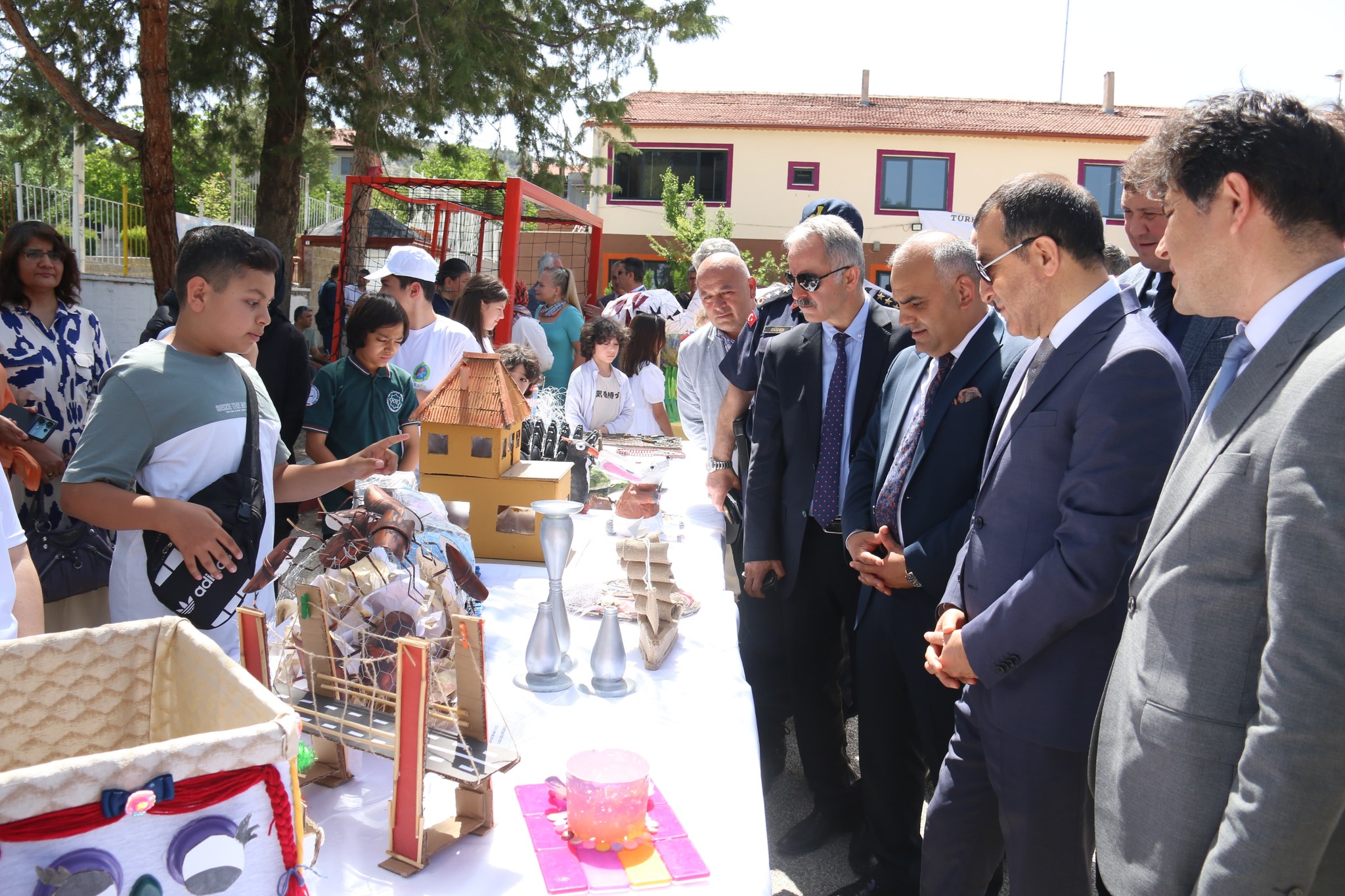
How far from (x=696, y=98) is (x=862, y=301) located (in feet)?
76.0

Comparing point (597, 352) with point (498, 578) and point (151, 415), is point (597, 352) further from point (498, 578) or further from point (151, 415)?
point (151, 415)

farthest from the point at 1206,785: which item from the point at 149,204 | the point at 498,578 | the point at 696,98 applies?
the point at 696,98

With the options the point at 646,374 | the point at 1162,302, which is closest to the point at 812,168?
the point at 646,374

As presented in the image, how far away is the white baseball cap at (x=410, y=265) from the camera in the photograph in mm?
4430

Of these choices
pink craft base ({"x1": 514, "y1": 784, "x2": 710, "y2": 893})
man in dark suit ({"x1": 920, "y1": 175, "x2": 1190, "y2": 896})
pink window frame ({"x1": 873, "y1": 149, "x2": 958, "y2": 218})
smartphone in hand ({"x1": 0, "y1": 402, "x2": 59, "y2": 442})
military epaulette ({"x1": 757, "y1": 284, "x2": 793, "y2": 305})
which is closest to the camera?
pink craft base ({"x1": 514, "y1": 784, "x2": 710, "y2": 893})

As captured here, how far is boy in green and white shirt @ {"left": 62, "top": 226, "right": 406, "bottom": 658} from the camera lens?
6.09 feet

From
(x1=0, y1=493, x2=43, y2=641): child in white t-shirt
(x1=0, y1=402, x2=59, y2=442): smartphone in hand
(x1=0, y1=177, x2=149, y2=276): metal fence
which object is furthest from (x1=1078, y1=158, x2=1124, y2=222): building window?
(x1=0, y1=493, x2=43, y2=641): child in white t-shirt

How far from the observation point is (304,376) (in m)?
3.79

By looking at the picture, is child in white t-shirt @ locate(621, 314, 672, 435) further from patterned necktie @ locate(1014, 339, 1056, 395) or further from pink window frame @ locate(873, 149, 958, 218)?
pink window frame @ locate(873, 149, 958, 218)

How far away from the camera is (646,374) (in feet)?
17.7

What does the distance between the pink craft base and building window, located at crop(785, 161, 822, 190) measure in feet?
73.8

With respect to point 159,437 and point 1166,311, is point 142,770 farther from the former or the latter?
point 1166,311

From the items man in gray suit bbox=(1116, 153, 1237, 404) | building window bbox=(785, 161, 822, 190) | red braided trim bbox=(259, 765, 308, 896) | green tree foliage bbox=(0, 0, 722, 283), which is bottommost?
red braided trim bbox=(259, 765, 308, 896)

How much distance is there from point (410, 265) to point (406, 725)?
137 inches
